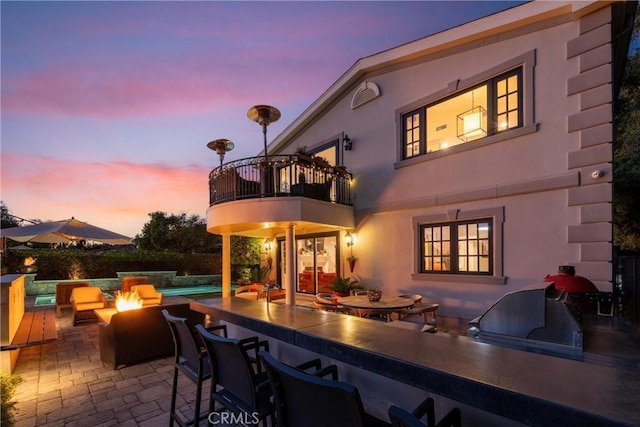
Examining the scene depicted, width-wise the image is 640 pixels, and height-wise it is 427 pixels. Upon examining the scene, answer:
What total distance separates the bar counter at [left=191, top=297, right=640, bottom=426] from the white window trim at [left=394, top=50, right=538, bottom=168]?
5.79 metres

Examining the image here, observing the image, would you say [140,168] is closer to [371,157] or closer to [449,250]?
[371,157]

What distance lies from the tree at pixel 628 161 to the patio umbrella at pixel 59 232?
50.6 ft

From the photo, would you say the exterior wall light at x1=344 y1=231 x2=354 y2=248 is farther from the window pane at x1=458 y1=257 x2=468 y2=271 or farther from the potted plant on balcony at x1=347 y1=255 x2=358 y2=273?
the window pane at x1=458 y1=257 x2=468 y2=271

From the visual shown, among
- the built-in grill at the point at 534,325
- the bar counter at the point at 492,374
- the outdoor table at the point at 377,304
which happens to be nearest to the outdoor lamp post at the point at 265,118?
the outdoor table at the point at 377,304

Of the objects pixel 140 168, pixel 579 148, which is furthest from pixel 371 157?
pixel 140 168

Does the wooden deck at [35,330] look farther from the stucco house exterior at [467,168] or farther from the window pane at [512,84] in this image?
the window pane at [512,84]

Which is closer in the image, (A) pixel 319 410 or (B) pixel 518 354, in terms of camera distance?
(A) pixel 319 410

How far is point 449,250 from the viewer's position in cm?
705

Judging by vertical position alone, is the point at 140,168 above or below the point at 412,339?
above

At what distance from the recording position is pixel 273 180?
811 cm

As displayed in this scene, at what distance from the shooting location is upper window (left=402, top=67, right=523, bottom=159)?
6402mm

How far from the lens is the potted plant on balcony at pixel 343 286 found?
27.6 feet

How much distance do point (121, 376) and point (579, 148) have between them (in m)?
8.23

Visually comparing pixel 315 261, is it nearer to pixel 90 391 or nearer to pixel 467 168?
pixel 467 168
